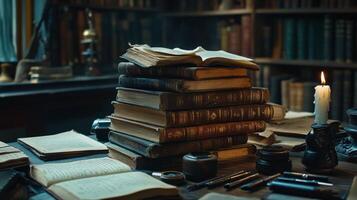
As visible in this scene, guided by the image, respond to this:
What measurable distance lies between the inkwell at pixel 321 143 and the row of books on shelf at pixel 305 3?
2015 mm

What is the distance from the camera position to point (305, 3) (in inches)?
122

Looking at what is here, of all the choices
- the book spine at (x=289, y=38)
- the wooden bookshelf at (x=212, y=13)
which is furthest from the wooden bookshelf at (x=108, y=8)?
the book spine at (x=289, y=38)

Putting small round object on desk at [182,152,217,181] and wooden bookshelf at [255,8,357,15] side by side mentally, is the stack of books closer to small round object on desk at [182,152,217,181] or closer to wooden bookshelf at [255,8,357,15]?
small round object on desk at [182,152,217,181]

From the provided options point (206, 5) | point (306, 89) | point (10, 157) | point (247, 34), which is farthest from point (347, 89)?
point (10, 157)

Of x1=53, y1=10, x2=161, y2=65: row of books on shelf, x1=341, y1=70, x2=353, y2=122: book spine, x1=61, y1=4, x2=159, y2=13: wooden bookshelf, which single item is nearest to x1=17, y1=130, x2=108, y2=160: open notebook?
x1=53, y1=10, x2=161, y2=65: row of books on shelf

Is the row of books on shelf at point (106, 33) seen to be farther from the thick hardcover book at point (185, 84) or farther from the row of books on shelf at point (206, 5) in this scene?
the thick hardcover book at point (185, 84)

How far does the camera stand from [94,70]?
304 centimetres

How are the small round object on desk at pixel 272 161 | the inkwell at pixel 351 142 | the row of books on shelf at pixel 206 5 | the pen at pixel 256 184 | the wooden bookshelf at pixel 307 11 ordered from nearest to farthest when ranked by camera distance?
the pen at pixel 256 184 < the small round object on desk at pixel 272 161 < the inkwell at pixel 351 142 < the wooden bookshelf at pixel 307 11 < the row of books on shelf at pixel 206 5

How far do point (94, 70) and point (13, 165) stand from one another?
1.98 m

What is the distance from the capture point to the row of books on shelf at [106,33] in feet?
9.94

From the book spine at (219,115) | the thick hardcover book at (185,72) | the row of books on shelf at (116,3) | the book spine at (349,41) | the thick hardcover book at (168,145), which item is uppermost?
the row of books on shelf at (116,3)

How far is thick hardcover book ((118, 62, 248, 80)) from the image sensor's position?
3.73ft

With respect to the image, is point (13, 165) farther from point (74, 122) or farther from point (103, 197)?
point (74, 122)

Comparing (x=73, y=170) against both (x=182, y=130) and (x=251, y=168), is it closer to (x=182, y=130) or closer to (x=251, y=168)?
(x=182, y=130)
